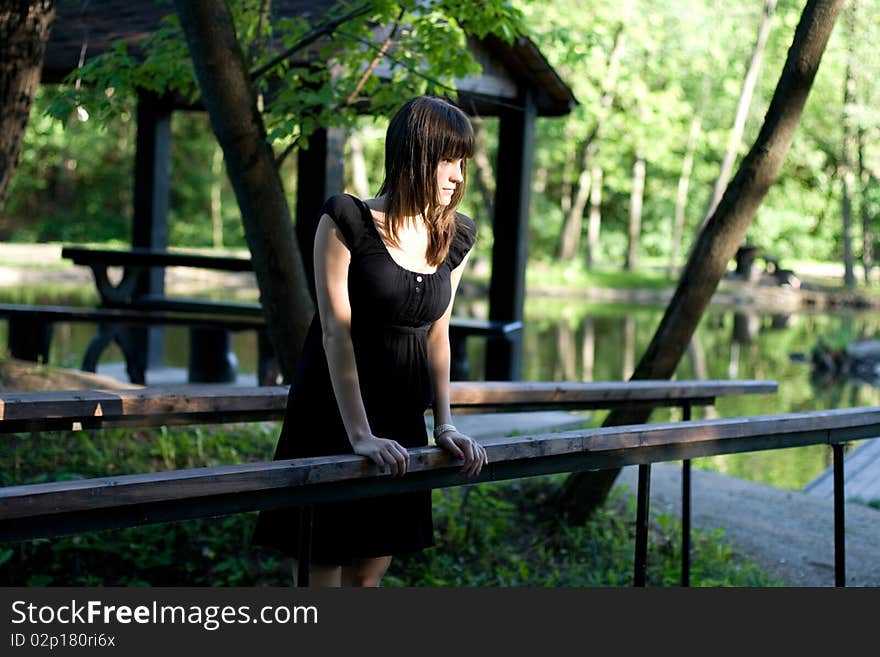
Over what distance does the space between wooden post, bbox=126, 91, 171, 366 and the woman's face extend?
873 centimetres

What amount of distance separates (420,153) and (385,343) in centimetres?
53

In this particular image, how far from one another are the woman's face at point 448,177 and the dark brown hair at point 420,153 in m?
0.01

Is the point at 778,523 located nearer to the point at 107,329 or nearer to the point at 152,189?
the point at 107,329

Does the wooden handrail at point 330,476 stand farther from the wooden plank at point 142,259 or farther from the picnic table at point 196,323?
the wooden plank at point 142,259

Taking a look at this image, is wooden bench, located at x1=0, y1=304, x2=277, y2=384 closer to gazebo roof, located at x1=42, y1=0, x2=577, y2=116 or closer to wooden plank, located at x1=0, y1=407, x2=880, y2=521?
gazebo roof, located at x1=42, y1=0, x2=577, y2=116

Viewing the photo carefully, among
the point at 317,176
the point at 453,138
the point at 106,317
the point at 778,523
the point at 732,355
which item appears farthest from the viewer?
the point at 732,355

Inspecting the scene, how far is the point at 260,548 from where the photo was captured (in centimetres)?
571

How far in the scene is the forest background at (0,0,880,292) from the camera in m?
30.5

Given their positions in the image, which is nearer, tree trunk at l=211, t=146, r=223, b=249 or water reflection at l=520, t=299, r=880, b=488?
water reflection at l=520, t=299, r=880, b=488

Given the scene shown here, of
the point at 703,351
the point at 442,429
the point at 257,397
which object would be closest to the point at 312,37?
the point at 257,397

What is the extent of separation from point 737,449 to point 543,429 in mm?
4951

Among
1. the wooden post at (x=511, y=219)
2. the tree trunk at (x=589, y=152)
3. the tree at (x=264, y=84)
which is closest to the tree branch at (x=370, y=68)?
the tree at (x=264, y=84)

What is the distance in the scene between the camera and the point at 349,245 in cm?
317

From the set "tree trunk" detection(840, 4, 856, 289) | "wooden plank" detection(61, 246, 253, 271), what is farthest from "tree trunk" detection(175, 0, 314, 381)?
"tree trunk" detection(840, 4, 856, 289)
